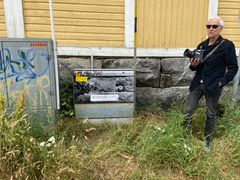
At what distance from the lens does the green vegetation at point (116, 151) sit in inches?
105

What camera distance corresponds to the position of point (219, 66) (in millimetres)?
3344

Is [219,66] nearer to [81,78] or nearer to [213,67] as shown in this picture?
[213,67]

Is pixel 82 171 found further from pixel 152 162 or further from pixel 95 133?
pixel 95 133

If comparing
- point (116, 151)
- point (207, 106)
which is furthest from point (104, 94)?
point (207, 106)

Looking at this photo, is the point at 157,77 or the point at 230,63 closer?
the point at 230,63

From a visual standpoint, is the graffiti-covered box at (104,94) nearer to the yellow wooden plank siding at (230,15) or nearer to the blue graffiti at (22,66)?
the blue graffiti at (22,66)

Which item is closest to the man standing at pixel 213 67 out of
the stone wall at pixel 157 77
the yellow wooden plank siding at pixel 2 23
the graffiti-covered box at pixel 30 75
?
the stone wall at pixel 157 77

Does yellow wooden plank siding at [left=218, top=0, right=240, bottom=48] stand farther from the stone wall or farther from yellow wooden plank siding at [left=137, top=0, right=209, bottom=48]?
the stone wall

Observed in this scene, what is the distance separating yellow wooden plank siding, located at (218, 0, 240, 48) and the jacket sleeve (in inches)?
73.1

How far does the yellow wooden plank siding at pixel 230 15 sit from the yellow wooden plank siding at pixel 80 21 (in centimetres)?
189

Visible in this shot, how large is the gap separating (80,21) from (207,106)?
260cm

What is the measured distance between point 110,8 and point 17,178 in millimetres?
3186

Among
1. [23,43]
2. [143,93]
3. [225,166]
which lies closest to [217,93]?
[225,166]

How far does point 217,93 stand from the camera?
3404 mm
